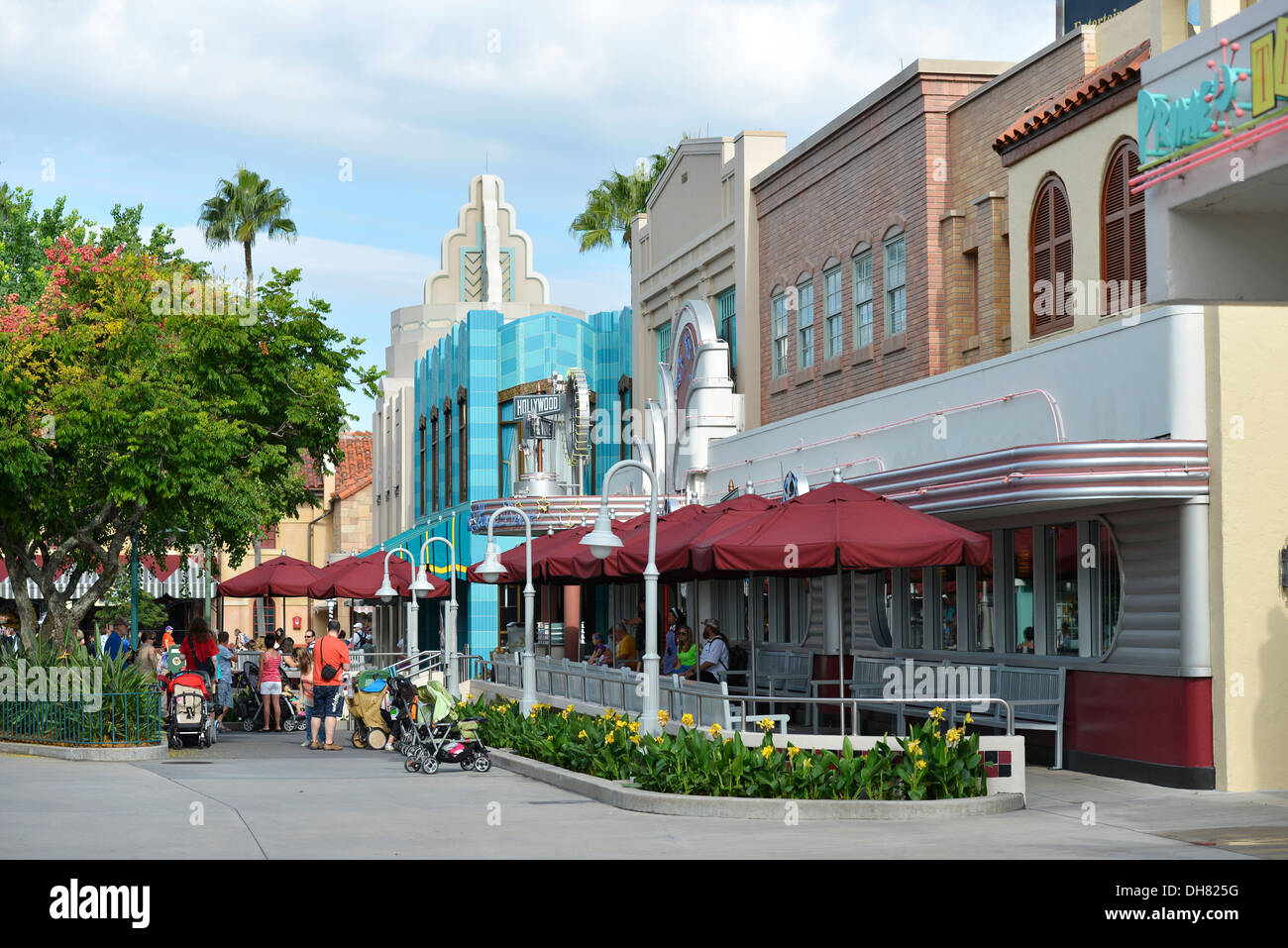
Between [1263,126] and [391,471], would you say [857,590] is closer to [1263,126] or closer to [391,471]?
[1263,126]

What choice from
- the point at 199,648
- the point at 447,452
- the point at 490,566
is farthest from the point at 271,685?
the point at 447,452

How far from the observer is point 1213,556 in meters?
15.9

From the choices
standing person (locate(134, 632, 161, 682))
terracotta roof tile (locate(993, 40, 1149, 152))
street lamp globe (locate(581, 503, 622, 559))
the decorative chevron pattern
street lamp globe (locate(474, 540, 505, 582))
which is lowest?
standing person (locate(134, 632, 161, 682))

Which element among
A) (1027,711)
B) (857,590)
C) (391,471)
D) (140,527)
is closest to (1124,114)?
(1027,711)

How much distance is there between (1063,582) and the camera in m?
18.6

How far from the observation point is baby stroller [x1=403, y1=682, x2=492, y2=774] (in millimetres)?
19938

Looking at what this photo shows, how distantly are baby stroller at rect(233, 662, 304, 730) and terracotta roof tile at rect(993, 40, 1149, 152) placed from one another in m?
15.8

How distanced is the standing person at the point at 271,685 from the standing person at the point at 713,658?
370 inches

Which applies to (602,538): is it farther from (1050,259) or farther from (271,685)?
(271,685)

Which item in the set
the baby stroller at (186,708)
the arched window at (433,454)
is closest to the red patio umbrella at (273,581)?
the baby stroller at (186,708)

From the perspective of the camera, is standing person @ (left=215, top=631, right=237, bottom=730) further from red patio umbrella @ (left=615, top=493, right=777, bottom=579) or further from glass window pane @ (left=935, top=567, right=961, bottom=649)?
glass window pane @ (left=935, top=567, right=961, bottom=649)

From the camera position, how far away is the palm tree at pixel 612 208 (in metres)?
56.2

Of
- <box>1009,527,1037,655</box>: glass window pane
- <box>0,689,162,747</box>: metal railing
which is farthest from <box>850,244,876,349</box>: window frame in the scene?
<box>0,689,162,747</box>: metal railing

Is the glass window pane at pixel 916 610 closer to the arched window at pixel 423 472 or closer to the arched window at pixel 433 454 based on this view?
the arched window at pixel 433 454
